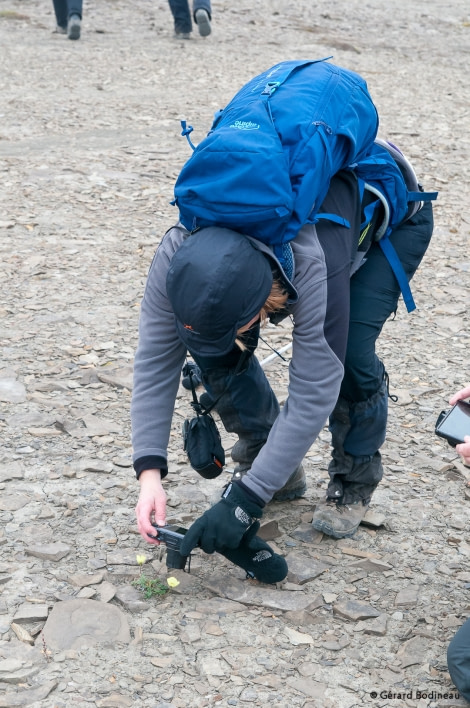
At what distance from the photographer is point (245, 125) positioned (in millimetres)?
2604

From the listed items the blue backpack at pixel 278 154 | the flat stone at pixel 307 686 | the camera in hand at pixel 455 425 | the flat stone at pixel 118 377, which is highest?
the blue backpack at pixel 278 154

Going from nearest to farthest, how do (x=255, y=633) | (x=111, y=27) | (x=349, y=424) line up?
1. (x=255, y=633)
2. (x=349, y=424)
3. (x=111, y=27)

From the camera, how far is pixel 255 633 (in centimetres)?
306

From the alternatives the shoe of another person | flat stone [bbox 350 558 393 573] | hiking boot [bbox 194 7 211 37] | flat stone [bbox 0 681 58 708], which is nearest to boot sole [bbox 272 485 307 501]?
flat stone [bbox 350 558 393 573]

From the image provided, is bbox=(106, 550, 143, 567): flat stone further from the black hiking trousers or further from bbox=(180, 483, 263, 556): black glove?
the black hiking trousers

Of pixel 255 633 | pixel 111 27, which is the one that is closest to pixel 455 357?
pixel 255 633

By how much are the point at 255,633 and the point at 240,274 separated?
1.30 metres

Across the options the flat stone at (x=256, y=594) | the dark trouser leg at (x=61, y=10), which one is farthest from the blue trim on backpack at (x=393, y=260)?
the dark trouser leg at (x=61, y=10)

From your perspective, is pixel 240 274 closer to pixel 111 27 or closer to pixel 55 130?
pixel 55 130

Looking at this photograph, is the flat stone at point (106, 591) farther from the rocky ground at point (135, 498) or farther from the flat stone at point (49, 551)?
the flat stone at point (49, 551)

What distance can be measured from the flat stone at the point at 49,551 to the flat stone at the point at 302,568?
84 centimetres

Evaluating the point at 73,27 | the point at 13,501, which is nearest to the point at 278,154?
the point at 13,501

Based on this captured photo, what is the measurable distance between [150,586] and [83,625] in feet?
0.95

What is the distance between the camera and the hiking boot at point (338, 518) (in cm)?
357
